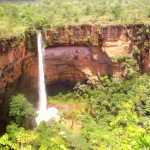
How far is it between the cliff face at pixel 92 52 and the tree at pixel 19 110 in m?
3.22

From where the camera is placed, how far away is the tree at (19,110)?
641 inches

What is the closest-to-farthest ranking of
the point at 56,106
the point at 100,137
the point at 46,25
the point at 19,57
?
the point at 100,137
the point at 19,57
the point at 46,25
the point at 56,106

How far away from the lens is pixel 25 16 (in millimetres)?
20547

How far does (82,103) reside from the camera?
2192 cm

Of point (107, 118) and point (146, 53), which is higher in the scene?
point (146, 53)

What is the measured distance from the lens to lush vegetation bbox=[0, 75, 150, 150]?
1438 cm

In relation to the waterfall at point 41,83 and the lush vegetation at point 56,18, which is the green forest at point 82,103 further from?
the waterfall at point 41,83

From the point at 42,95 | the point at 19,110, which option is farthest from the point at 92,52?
the point at 19,110

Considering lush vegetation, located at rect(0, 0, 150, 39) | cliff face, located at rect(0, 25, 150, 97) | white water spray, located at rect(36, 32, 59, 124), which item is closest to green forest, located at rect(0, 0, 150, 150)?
lush vegetation, located at rect(0, 0, 150, 39)

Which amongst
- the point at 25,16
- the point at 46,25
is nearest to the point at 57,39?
the point at 46,25

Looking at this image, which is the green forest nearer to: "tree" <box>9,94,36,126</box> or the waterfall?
"tree" <box>9,94,36,126</box>

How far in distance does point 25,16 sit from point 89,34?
16.4 ft

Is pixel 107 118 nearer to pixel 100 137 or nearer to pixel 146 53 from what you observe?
pixel 100 137

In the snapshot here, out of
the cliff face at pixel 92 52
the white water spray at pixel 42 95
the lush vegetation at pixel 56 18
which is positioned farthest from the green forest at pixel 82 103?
the white water spray at pixel 42 95
